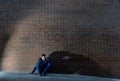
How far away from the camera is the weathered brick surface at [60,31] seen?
537 inches

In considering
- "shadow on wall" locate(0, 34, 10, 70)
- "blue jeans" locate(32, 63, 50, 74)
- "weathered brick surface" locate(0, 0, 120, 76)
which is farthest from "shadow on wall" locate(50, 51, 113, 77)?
"shadow on wall" locate(0, 34, 10, 70)

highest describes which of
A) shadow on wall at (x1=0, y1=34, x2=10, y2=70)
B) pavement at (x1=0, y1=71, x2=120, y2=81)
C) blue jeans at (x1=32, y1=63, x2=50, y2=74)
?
shadow on wall at (x1=0, y1=34, x2=10, y2=70)

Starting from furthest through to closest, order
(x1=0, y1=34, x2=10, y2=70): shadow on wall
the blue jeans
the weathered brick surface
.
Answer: (x1=0, y1=34, x2=10, y2=70): shadow on wall
the weathered brick surface
the blue jeans

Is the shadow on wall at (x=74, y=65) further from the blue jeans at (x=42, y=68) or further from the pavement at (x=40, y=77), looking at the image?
the blue jeans at (x=42, y=68)

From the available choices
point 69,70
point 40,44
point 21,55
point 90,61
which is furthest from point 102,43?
point 21,55

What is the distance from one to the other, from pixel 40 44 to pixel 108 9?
10.8ft

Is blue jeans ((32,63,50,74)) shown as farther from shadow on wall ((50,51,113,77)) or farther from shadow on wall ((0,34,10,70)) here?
shadow on wall ((0,34,10,70))

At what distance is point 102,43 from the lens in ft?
45.0

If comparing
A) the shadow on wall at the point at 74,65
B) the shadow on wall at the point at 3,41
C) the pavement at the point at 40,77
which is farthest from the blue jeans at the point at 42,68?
the shadow on wall at the point at 3,41

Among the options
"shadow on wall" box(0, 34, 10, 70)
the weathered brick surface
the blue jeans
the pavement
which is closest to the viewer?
the pavement

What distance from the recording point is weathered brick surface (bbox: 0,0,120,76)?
44.8 ft

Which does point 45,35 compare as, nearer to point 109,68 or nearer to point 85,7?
point 85,7

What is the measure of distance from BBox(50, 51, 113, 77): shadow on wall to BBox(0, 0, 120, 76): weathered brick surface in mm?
43

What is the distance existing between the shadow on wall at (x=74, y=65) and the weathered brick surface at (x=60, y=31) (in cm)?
4
